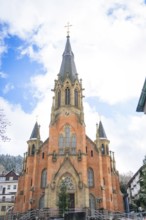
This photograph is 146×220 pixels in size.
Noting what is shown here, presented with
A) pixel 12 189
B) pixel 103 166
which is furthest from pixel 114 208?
pixel 12 189

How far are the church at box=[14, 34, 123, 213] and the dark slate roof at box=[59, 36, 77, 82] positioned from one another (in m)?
1.36

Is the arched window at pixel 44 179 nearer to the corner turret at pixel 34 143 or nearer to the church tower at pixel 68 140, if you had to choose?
the church tower at pixel 68 140

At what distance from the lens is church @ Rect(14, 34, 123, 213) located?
43.6 metres

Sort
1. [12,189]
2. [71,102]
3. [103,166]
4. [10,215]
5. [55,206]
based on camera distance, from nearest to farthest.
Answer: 1. [55,206]
2. [10,215]
3. [103,166]
4. [71,102]
5. [12,189]

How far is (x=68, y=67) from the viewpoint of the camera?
58812mm

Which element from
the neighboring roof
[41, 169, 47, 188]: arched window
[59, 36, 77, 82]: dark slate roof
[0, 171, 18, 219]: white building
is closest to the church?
[41, 169, 47, 188]: arched window

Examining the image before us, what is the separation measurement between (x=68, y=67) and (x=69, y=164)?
24.0 metres

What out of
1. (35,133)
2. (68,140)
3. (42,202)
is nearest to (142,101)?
(68,140)

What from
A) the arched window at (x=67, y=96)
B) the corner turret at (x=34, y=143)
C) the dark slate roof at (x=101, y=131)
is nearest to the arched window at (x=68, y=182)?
the corner turret at (x=34, y=143)

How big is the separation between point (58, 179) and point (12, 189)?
41.7 metres

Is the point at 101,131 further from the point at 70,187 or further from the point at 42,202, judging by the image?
the point at 42,202

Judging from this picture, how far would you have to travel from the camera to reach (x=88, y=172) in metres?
47.2

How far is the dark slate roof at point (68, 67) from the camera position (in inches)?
2227

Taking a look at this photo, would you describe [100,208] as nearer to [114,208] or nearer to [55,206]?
[114,208]
